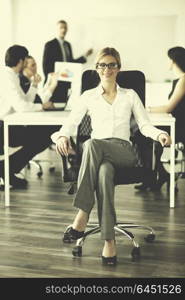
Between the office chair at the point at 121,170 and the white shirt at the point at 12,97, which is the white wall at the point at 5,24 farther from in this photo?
the office chair at the point at 121,170

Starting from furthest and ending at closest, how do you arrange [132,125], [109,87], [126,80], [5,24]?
[5,24]
[126,80]
[132,125]
[109,87]

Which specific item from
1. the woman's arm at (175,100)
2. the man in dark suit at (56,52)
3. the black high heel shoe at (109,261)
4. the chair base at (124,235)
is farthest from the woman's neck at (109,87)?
the man in dark suit at (56,52)

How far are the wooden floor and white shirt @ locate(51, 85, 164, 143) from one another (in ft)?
2.33

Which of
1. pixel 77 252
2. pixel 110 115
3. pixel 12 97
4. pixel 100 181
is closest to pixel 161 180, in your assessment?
pixel 12 97

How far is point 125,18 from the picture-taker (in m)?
9.16

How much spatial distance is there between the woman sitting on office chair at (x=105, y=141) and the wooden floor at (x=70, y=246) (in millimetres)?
153

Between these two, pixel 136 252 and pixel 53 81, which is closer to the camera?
pixel 136 252

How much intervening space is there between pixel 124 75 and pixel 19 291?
1.91m

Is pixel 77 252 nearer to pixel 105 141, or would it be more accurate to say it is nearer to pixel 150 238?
pixel 150 238

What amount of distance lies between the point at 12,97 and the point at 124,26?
4582 mm

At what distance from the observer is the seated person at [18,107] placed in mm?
5070

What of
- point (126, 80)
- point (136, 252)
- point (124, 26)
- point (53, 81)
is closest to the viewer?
point (136, 252)

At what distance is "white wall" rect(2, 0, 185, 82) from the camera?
356 inches

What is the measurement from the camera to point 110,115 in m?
3.53
